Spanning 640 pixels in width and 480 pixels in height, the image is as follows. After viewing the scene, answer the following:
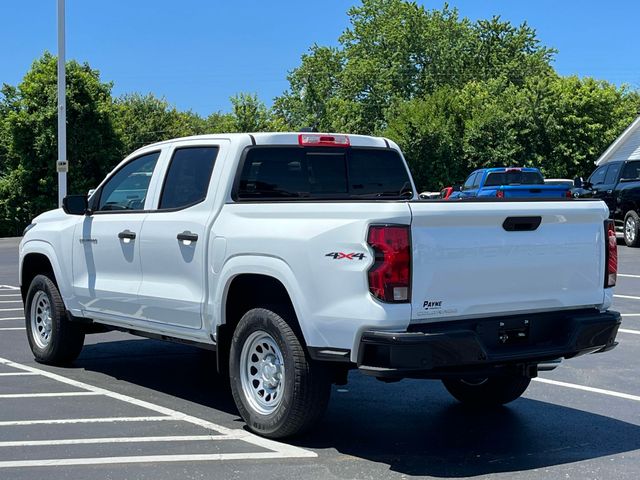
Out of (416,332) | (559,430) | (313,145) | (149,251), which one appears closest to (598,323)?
(559,430)

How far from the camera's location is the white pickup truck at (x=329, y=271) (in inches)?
195

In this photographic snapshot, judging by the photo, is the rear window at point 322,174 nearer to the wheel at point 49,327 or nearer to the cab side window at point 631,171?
the wheel at point 49,327

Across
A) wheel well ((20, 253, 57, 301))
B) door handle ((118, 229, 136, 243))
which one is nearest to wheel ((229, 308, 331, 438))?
door handle ((118, 229, 136, 243))

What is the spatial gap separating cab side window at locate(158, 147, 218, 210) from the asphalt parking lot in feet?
5.23

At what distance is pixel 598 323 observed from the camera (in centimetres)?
558

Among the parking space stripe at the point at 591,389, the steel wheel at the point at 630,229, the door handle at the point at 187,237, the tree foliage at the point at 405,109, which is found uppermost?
the tree foliage at the point at 405,109

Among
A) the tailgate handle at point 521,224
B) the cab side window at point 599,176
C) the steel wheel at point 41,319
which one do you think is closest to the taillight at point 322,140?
the tailgate handle at point 521,224

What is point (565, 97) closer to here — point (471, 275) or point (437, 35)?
point (437, 35)

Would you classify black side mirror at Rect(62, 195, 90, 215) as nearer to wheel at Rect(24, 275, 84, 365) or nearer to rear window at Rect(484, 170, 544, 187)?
wheel at Rect(24, 275, 84, 365)

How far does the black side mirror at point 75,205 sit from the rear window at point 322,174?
197 cm

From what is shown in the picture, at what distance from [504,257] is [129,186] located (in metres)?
3.49

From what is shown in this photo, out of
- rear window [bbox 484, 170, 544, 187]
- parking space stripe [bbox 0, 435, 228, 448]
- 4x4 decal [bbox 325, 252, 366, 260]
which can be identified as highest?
rear window [bbox 484, 170, 544, 187]

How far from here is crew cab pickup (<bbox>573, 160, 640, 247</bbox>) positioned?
2077 centimetres

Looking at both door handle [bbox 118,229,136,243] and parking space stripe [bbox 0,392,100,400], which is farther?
parking space stripe [bbox 0,392,100,400]
